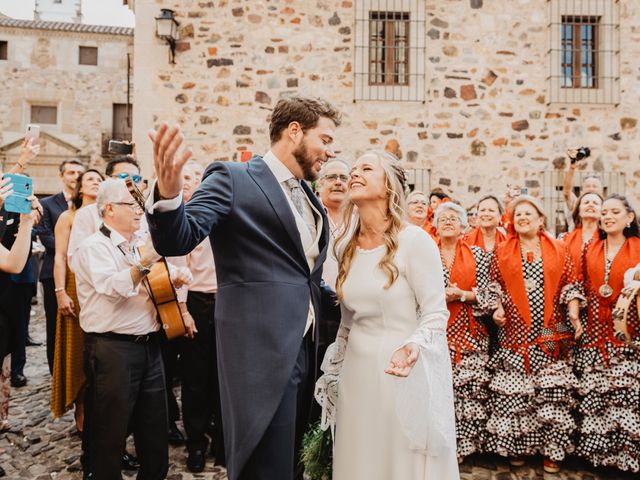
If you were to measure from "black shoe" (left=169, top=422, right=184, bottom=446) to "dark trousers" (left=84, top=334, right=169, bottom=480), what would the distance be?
129 centimetres

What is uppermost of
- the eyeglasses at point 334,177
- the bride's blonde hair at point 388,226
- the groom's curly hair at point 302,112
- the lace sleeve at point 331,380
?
the groom's curly hair at point 302,112

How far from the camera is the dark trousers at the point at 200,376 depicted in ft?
12.2

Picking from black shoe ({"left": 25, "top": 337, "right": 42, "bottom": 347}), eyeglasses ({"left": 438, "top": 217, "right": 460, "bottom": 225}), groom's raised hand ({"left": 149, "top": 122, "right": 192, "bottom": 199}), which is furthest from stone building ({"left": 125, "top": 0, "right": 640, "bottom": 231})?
groom's raised hand ({"left": 149, "top": 122, "right": 192, "bottom": 199})

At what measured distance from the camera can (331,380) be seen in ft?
8.15

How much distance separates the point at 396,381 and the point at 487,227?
101 inches

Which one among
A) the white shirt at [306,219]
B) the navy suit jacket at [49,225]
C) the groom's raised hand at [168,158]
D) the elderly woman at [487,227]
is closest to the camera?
the groom's raised hand at [168,158]

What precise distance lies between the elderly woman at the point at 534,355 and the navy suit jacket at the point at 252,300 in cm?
223

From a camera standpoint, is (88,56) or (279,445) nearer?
(279,445)

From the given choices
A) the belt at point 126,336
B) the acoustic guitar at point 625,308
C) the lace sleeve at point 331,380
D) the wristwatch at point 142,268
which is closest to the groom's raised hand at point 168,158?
the lace sleeve at point 331,380

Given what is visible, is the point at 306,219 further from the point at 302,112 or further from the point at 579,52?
the point at 579,52

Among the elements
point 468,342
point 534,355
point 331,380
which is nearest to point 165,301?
point 331,380

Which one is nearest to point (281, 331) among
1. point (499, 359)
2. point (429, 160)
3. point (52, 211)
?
point (499, 359)

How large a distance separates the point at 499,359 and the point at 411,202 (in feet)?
5.24

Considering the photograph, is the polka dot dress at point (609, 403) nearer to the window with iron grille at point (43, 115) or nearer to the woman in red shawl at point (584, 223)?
the woman in red shawl at point (584, 223)
